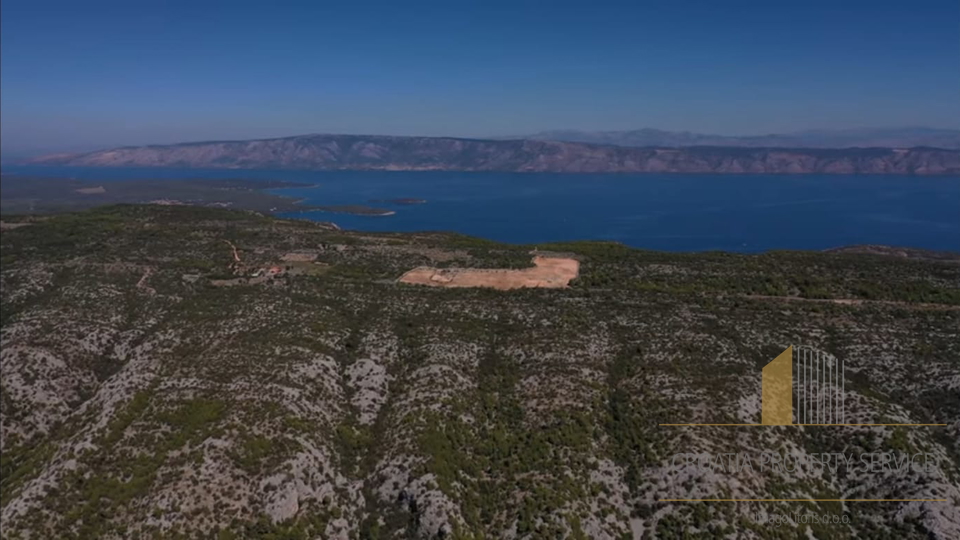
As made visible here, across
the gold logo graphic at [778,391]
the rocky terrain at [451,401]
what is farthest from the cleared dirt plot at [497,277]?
the gold logo graphic at [778,391]

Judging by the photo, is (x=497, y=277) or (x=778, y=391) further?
(x=497, y=277)

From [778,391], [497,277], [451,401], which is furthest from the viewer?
[497,277]

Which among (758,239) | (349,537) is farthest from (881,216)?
(349,537)

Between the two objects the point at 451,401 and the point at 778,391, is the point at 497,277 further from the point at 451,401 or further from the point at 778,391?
the point at 778,391

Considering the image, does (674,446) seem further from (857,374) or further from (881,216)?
(881,216)

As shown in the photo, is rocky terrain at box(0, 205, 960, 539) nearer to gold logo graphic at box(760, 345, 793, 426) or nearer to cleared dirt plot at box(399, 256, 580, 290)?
gold logo graphic at box(760, 345, 793, 426)

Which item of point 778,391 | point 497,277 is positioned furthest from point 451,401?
point 497,277
